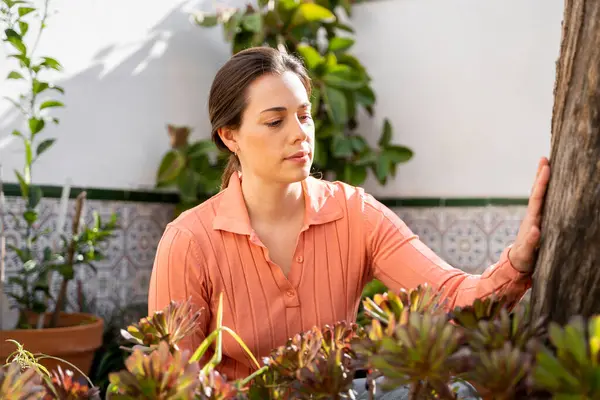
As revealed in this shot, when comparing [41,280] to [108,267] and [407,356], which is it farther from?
[407,356]

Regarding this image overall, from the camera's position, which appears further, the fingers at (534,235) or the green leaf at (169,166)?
the green leaf at (169,166)

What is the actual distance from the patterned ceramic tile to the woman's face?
1574 mm

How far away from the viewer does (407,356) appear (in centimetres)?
68

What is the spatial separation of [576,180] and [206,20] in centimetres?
343

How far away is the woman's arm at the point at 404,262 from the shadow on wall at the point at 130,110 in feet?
5.72

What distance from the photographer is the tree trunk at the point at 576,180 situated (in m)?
0.84

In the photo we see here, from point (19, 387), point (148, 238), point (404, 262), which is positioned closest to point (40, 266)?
point (148, 238)

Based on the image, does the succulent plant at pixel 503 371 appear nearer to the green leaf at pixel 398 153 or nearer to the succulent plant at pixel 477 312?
the succulent plant at pixel 477 312

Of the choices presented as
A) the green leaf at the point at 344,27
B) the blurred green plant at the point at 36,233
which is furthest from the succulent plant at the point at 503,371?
the green leaf at the point at 344,27

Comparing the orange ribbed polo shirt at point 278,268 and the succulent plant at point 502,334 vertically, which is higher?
the succulent plant at point 502,334

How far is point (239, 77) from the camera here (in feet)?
6.83

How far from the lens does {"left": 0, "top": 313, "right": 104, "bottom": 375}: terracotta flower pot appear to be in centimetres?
272

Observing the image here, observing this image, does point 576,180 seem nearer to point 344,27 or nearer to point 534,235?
point 534,235

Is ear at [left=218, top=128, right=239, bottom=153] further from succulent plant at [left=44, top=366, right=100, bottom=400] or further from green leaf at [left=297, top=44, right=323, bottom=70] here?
green leaf at [left=297, top=44, right=323, bottom=70]
